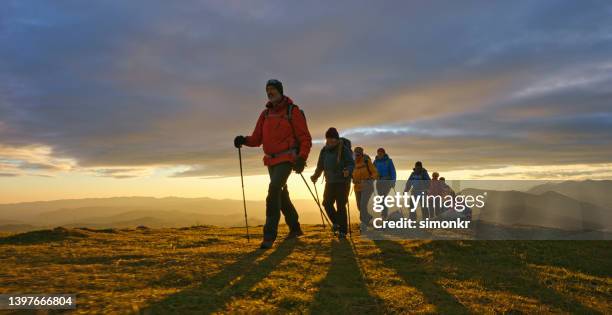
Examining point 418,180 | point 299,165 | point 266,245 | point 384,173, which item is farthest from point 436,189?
point 266,245

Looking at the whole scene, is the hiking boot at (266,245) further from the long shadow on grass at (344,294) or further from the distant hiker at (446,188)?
the distant hiker at (446,188)

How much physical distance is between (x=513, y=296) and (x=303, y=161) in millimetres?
4444

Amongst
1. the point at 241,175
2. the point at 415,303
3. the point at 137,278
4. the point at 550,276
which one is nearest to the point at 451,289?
the point at 415,303

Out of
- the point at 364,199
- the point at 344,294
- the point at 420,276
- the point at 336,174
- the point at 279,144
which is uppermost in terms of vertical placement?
the point at 279,144

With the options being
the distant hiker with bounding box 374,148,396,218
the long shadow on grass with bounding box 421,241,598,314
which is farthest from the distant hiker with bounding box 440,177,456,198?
the long shadow on grass with bounding box 421,241,598,314

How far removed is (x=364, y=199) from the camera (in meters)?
15.0

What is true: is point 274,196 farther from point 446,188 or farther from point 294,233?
point 446,188

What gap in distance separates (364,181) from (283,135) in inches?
280

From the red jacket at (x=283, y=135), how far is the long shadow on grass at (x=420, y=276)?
251cm

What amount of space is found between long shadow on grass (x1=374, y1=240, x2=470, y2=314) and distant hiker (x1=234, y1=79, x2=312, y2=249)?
7.30ft

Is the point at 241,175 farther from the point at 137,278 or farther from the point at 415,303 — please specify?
the point at 415,303

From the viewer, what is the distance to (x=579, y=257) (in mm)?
9453

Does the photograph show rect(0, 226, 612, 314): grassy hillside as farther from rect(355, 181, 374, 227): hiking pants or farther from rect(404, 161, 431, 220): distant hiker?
rect(404, 161, 431, 220): distant hiker

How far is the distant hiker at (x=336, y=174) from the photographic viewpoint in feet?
38.7
